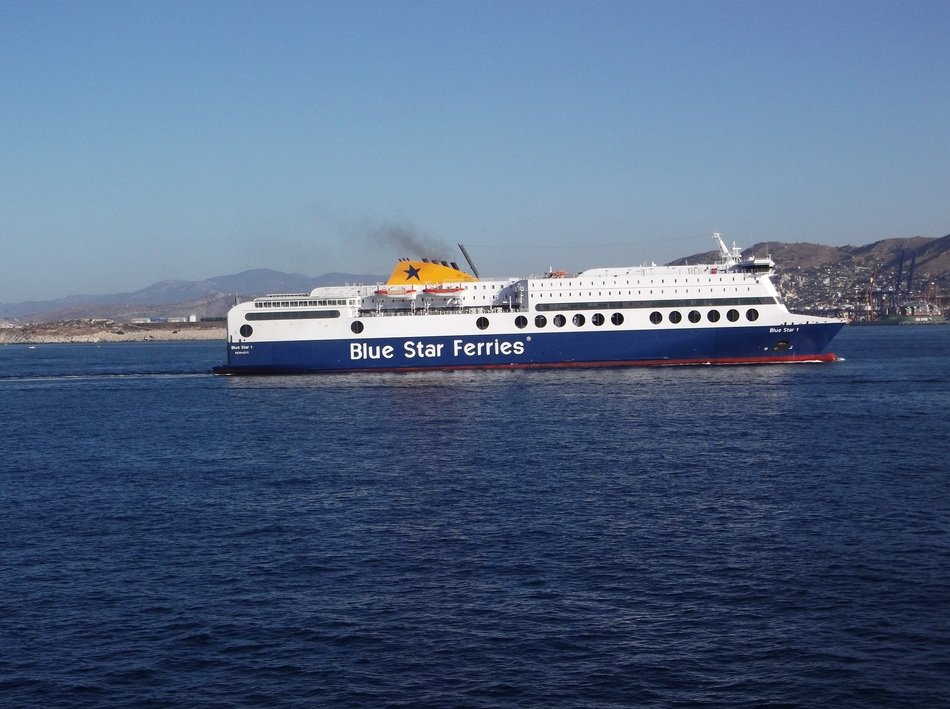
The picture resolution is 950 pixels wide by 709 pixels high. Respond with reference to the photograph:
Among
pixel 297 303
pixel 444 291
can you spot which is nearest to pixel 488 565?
pixel 444 291

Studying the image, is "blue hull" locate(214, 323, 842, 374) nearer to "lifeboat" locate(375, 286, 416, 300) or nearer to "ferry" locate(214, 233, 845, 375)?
"ferry" locate(214, 233, 845, 375)

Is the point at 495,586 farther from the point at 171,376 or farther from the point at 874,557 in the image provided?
the point at 171,376

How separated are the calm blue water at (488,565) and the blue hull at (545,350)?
888 inches

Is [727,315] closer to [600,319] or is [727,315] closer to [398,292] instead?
[600,319]

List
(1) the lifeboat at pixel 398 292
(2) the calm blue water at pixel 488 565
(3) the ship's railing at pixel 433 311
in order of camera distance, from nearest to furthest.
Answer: (2) the calm blue water at pixel 488 565 → (3) the ship's railing at pixel 433 311 → (1) the lifeboat at pixel 398 292

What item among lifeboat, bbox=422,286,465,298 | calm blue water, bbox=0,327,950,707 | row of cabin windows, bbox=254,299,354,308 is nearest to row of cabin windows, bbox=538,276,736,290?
lifeboat, bbox=422,286,465,298

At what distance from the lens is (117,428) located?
1510 inches

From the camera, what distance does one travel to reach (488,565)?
16.7 m

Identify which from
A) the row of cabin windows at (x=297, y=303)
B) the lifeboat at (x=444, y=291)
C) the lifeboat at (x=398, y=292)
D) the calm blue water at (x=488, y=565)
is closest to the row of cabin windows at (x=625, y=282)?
the lifeboat at (x=444, y=291)

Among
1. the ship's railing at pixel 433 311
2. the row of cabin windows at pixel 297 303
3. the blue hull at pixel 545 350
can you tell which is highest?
the row of cabin windows at pixel 297 303

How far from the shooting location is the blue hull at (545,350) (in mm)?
57219

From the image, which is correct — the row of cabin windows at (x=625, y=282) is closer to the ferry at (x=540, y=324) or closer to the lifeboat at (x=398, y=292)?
the ferry at (x=540, y=324)

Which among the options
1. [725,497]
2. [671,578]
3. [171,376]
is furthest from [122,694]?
[171,376]

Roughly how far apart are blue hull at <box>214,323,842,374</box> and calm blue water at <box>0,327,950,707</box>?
22.6 meters
